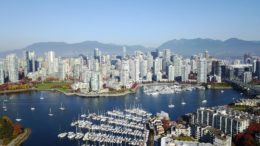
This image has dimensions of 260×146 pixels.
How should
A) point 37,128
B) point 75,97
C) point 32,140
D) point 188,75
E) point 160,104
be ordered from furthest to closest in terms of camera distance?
point 188,75, point 75,97, point 160,104, point 37,128, point 32,140

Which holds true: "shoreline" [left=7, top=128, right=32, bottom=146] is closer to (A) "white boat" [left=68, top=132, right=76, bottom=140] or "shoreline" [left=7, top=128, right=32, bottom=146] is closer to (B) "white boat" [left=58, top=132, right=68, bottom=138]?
(B) "white boat" [left=58, top=132, right=68, bottom=138]

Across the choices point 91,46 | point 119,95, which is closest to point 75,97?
point 119,95

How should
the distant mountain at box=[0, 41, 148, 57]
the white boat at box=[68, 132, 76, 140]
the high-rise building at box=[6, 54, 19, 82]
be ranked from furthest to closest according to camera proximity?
the distant mountain at box=[0, 41, 148, 57], the high-rise building at box=[6, 54, 19, 82], the white boat at box=[68, 132, 76, 140]

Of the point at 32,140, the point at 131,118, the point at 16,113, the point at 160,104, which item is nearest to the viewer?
the point at 32,140

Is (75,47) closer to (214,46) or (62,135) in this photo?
(214,46)

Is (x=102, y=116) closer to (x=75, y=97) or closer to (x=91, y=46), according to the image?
(x=75, y=97)

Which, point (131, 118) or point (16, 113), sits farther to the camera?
point (16, 113)

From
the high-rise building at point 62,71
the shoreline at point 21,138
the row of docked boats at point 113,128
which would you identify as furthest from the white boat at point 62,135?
the high-rise building at point 62,71

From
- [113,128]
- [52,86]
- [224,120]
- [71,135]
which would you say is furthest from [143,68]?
[71,135]

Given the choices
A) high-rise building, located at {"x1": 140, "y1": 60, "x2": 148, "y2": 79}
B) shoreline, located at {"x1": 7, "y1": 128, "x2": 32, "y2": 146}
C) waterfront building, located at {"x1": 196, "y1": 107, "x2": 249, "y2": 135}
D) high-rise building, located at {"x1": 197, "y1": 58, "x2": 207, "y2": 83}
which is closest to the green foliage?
shoreline, located at {"x1": 7, "y1": 128, "x2": 32, "y2": 146}
